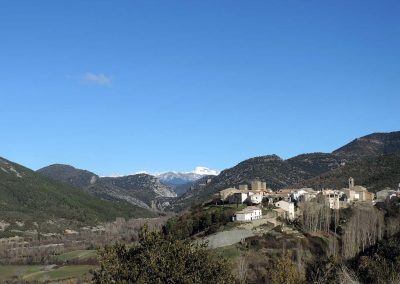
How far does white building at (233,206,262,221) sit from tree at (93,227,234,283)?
8420cm

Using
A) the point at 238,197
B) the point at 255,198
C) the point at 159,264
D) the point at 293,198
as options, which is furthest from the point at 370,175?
Answer: the point at 159,264

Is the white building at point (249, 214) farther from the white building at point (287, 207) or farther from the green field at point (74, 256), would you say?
the green field at point (74, 256)

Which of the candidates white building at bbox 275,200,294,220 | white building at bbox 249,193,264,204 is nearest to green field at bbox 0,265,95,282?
white building at bbox 249,193,264,204

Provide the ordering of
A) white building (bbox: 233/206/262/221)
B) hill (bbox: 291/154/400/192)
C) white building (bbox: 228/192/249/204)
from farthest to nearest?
1. hill (bbox: 291/154/400/192)
2. white building (bbox: 228/192/249/204)
3. white building (bbox: 233/206/262/221)

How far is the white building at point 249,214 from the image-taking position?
106m

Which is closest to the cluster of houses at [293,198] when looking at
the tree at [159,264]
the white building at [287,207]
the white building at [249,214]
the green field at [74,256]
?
the white building at [287,207]

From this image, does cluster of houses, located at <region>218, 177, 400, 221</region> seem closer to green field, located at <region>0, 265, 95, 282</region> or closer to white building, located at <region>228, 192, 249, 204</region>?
white building, located at <region>228, 192, 249, 204</region>

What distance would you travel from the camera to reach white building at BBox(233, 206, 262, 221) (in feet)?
348

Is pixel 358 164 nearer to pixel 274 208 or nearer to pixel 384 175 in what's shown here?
pixel 384 175

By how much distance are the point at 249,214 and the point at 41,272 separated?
4711 cm

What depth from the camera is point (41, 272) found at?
121375mm

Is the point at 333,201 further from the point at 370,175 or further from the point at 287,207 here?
the point at 370,175

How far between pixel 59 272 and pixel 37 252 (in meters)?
46.1

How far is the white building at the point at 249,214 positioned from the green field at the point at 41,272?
92.8ft
